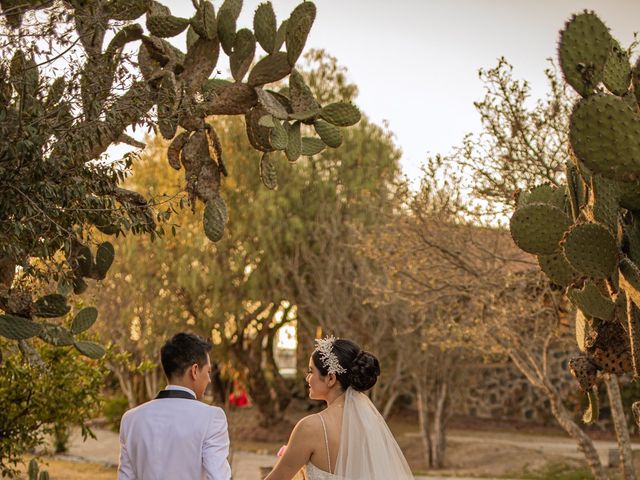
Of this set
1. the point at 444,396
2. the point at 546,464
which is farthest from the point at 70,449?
the point at 546,464

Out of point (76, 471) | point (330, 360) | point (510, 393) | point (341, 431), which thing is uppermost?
point (330, 360)

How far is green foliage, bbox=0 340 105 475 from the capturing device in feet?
29.1

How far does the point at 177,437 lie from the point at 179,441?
2 centimetres

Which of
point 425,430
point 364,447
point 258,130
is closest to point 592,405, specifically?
point 364,447

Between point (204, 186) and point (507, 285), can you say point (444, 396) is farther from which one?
point (204, 186)

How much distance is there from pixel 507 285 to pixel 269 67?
5.49 metres

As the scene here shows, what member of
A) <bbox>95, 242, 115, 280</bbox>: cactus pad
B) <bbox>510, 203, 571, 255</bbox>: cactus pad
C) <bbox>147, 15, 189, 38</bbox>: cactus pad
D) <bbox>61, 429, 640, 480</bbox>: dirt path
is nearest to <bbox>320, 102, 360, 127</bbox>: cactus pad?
<bbox>147, 15, 189, 38</bbox>: cactus pad

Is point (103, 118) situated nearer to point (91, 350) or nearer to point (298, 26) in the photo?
point (298, 26)

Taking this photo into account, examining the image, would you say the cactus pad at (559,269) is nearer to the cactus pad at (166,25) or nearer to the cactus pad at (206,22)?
the cactus pad at (206,22)

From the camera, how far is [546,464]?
637 inches

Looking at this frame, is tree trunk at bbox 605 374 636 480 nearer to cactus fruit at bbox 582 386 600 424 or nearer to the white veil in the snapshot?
cactus fruit at bbox 582 386 600 424

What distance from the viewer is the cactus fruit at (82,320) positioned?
704 centimetres

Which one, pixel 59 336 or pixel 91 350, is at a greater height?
pixel 59 336

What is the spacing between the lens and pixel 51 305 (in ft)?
21.4
